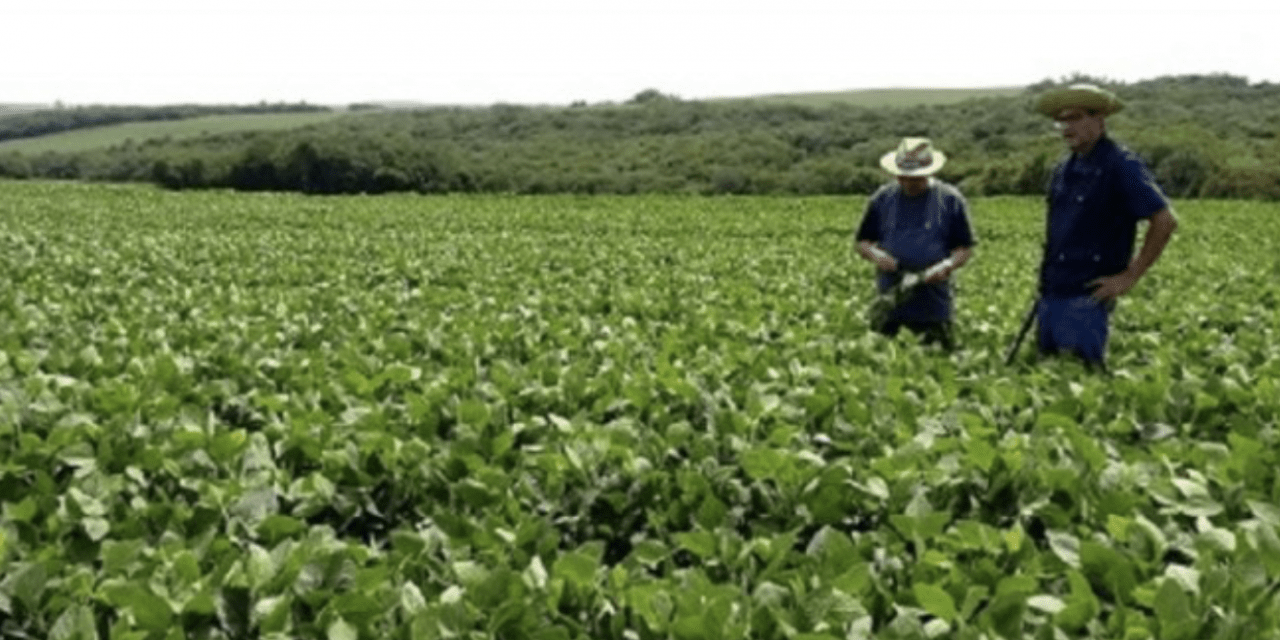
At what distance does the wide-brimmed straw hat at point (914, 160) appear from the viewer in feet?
25.5

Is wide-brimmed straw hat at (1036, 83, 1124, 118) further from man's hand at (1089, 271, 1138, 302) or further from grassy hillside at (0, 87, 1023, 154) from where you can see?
grassy hillside at (0, 87, 1023, 154)

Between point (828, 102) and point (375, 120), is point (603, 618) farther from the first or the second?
point (375, 120)

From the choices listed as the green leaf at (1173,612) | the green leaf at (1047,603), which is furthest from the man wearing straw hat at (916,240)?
the green leaf at (1173,612)

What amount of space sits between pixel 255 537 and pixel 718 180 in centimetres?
7501

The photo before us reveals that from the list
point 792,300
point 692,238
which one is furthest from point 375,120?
point 792,300

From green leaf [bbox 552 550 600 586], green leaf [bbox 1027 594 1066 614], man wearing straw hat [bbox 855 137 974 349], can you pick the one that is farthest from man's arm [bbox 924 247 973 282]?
green leaf [bbox 552 550 600 586]

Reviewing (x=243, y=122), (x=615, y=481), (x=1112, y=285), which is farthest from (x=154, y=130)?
(x=615, y=481)

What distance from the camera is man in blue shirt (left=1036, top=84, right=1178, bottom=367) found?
6336mm

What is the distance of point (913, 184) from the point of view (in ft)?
26.2

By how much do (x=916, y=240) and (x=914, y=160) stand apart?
1.74ft

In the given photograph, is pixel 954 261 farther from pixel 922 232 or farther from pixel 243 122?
pixel 243 122

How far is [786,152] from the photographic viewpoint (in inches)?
3868

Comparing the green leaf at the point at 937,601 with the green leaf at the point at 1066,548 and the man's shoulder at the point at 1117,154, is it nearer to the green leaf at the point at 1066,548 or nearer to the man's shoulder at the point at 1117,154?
the green leaf at the point at 1066,548

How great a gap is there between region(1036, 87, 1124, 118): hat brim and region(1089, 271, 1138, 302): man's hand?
0.83 m
